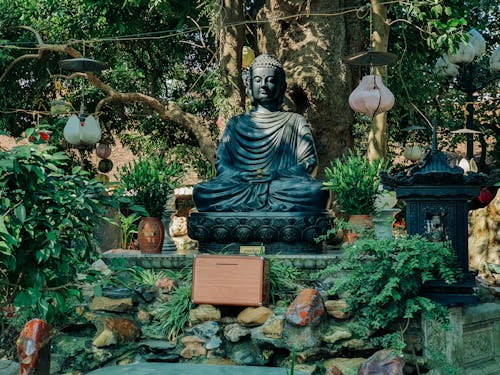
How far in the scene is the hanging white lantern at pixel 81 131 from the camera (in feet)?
30.6

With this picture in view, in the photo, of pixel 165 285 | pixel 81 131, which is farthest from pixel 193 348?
pixel 81 131

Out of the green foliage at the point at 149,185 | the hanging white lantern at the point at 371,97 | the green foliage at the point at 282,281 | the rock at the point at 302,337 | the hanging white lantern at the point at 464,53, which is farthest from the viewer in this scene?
the hanging white lantern at the point at 464,53

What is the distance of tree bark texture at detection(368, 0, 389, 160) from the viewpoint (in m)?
9.42

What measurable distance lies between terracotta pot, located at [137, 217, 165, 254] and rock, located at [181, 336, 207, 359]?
6.12 ft

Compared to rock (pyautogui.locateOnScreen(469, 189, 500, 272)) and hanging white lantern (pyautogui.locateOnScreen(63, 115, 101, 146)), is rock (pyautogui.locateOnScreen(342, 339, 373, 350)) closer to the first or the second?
rock (pyautogui.locateOnScreen(469, 189, 500, 272))

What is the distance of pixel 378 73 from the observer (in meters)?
9.53

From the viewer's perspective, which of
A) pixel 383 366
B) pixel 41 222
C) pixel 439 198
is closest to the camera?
pixel 383 366

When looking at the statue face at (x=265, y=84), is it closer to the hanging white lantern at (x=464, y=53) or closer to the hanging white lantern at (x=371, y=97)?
the hanging white lantern at (x=371, y=97)

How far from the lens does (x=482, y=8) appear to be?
48.6 feet

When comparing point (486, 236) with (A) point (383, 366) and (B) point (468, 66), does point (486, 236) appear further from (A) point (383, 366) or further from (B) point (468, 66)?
(A) point (383, 366)

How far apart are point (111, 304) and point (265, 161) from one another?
2765mm

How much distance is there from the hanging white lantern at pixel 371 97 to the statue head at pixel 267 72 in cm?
87

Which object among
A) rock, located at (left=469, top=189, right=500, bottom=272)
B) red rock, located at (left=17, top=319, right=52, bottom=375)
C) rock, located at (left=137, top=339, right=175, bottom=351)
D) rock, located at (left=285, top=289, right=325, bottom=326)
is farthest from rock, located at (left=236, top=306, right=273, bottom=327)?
rock, located at (left=469, top=189, right=500, bottom=272)

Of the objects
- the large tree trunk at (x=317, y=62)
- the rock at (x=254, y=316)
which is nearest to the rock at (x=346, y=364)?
the rock at (x=254, y=316)
